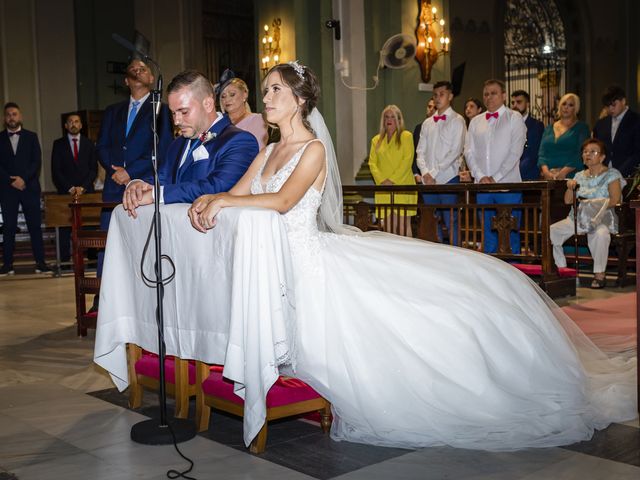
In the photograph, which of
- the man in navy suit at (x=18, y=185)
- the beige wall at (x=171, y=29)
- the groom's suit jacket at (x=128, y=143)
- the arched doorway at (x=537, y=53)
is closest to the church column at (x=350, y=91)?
the man in navy suit at (x=18, y=185)

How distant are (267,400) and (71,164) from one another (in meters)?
8.43

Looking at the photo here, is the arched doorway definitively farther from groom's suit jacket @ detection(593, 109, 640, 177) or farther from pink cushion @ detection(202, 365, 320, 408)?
pink cushion @ detection(202, 365, 320, 408)

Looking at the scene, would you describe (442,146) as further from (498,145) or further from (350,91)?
(350,91)

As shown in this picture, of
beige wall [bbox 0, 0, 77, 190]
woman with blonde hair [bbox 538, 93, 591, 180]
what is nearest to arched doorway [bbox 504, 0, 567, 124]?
woman with blonde hair [bbox 538, 93, 591, 180]

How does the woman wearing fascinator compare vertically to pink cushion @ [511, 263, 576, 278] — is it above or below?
above

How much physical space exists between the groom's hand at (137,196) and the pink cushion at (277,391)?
0.87 m

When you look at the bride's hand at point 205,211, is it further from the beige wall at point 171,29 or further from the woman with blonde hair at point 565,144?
the beige wall at point 171,29

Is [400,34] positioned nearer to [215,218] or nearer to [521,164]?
[521,164]

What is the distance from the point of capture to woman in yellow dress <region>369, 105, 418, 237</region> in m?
8.49

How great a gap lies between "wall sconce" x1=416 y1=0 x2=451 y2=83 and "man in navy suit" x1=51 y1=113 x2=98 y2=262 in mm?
4916

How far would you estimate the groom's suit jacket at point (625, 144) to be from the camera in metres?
8.91

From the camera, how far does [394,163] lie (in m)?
8.73

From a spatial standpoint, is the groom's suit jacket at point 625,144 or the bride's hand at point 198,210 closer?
the bride's hand at point 198,210

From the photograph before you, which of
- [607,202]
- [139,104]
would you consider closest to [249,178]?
[139,104]
